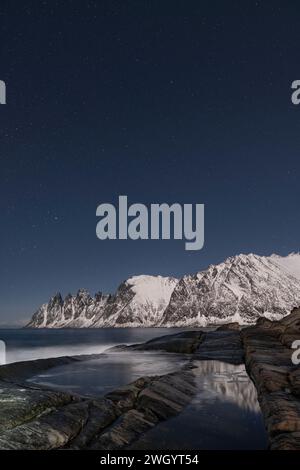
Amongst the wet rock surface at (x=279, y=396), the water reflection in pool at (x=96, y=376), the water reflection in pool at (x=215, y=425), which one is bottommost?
the water reflection in pool at (x=96, y=376)

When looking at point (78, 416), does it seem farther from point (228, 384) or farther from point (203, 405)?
point (228, 384)

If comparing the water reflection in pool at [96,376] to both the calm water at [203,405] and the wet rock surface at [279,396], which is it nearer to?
the calm water at [203,405]

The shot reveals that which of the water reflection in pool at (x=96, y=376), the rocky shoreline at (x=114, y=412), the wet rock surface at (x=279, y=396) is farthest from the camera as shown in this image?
the water reflection in pool at (x=96, y=376)

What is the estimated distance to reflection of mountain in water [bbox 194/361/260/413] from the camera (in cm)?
1920

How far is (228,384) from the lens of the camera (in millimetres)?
23562

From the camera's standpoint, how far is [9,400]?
540 inches

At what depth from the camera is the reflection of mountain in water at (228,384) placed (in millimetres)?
19203

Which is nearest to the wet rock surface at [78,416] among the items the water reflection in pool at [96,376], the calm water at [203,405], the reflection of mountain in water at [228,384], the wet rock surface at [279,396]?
the calm water at [203,405]

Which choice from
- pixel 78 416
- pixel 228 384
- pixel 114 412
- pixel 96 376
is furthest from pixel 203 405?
pixel 96 376

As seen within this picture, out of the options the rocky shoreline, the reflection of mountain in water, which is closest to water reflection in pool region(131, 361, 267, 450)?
the reflection of mountain in water

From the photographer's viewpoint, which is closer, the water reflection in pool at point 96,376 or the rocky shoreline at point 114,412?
the rocky shoreline at point 114,412

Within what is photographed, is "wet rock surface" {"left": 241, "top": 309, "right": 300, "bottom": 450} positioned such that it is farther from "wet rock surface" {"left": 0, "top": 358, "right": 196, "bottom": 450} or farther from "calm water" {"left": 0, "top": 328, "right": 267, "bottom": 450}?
"wet rock surface" {"left": 0, "top": 358, "right": 196, "bottom": 450}

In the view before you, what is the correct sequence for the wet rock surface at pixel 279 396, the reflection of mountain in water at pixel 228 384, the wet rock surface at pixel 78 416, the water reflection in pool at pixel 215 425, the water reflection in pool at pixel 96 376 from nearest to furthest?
the wet rock surface at pixel 78 416 → the wet rock surface at pixel 279 396 → the water reflection in pool at pixel 215 425 → the reflection of mountain in water at pixel 228 384 → the water reflection in pool at pixel 96 376

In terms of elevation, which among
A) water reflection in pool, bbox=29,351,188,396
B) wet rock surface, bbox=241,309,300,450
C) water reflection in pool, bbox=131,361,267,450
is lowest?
water reflection in pool, bbox=29,351,188,396
